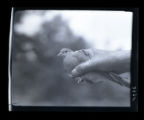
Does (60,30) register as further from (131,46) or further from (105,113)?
(105,113)

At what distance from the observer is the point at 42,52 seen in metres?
2.64

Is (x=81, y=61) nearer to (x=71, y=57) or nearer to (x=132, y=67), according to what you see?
(x=71, y=57)

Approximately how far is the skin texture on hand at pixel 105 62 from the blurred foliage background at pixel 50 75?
0.10 metres

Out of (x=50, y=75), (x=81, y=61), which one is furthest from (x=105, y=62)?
(x=50, y=75)

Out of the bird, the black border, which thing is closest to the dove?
the bird

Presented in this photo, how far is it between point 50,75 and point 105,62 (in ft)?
1.39

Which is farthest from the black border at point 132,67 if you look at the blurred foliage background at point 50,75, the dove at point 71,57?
the dove at point 71,57

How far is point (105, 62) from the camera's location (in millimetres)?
2643

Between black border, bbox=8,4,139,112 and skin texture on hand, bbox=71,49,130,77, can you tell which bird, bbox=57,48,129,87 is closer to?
skin texture on hand, bbox=71,49,130,77

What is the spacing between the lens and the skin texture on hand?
264 centimetres

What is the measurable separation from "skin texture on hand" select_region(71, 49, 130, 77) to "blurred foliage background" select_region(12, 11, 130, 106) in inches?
4.0

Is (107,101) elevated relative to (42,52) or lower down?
lower down
